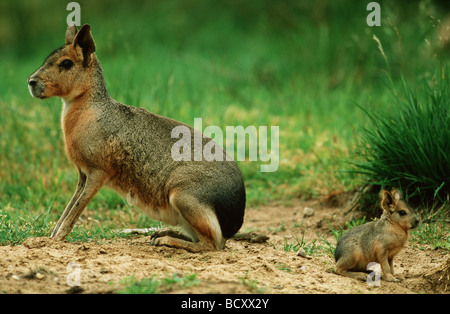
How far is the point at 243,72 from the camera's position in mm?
10781

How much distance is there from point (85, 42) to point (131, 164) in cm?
100

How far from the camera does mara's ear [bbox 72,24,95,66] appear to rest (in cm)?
479

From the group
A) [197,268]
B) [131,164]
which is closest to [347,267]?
[197,268]

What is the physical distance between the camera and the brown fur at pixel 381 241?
423 cm

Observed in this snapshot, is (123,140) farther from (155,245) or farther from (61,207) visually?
(61,207)

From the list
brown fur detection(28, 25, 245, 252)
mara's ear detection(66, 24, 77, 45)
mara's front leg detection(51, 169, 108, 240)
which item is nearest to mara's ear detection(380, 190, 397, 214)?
brown fur detection(28, 25, 245, 252)

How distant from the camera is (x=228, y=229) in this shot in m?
4.71

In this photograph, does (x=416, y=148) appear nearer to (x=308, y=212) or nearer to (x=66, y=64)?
(x=308, y=212)

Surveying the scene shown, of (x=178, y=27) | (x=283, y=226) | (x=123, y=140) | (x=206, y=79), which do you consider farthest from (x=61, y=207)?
(x=178, y=27)

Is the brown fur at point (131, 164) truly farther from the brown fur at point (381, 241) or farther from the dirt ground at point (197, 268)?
the brown fur at point (381, 241)

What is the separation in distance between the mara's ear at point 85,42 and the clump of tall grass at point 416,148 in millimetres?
2552

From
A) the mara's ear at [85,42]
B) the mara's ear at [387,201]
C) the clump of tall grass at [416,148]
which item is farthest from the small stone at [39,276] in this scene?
the clump of tall grass at [416,148]

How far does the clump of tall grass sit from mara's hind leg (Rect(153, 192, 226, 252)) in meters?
1.67

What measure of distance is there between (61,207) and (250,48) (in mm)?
6818
